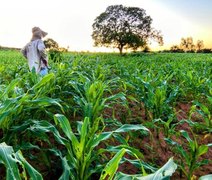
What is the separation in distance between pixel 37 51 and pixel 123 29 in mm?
29501

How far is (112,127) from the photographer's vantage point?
128 inches

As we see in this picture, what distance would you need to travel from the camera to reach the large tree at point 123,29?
33.9 metres

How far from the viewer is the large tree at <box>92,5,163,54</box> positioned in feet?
111

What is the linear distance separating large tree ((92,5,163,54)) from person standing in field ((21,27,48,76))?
27921 millimetres

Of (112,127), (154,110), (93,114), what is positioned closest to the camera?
(93,114)

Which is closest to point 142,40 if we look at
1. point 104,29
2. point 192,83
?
point 104,29

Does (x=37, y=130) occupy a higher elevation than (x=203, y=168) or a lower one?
higher

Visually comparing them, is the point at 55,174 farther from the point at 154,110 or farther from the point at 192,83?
the point at 192,83

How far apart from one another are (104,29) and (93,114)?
32254 millimetres

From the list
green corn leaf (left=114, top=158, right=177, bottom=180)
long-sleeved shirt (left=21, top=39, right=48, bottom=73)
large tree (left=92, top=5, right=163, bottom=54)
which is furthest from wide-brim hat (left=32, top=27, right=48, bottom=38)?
large tree (left=92, top=5, right=163, bottom=54)

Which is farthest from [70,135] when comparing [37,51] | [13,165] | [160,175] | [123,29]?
[123,29]

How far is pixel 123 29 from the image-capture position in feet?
114

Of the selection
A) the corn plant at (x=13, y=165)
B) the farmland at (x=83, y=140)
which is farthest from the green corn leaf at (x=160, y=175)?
the corn plant at (x=13, y=165)

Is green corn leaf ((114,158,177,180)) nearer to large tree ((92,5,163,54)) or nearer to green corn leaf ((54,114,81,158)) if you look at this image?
green corn leaf ((54,114,81,158))
